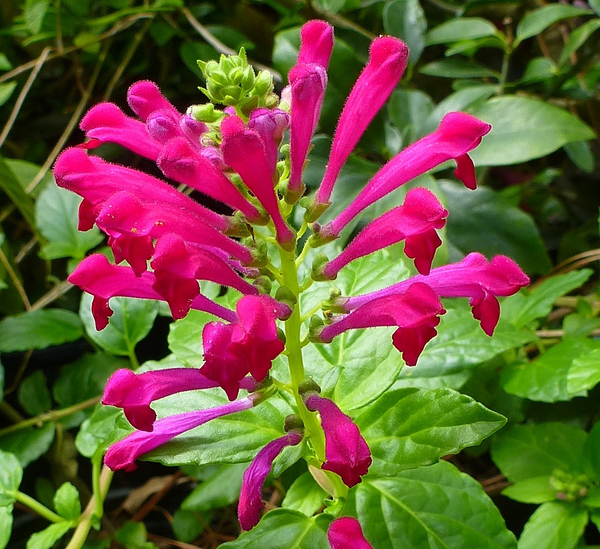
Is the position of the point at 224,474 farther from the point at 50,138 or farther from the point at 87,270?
the point at 50,138

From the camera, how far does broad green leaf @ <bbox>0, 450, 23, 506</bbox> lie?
83cm

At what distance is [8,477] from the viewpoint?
858mm

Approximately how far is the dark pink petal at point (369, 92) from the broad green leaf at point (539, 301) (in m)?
0.51

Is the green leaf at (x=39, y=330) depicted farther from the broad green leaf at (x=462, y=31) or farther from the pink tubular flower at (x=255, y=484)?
the broad green leaf at (x=462, y=31)

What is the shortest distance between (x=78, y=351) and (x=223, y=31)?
3.13ft

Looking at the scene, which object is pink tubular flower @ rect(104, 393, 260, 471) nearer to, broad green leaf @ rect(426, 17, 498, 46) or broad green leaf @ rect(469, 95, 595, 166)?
broad green leaf @ rect(469, 95, 595, 166)

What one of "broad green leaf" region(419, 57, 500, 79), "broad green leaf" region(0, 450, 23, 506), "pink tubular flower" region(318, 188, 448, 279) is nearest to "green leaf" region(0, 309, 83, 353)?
"broad green leaf" region(0, 450, 23, 506)

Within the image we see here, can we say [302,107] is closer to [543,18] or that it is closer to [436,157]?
[436,157]

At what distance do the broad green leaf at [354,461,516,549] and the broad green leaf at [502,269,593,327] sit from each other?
411 millimetres

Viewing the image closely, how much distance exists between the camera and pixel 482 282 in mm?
621

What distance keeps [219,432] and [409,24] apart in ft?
3.77

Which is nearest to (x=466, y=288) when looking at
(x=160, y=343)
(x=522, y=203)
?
(x=160, y=343)

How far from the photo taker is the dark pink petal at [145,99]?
0.69 m

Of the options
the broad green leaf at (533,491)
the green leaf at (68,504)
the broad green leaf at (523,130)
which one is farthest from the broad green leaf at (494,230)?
the green leaf at (68,504)
